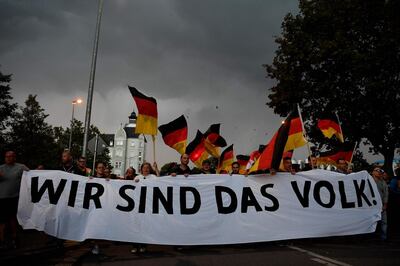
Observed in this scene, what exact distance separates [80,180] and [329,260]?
4906 millimetres

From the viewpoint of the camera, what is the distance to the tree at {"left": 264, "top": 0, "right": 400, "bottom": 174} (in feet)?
68.6

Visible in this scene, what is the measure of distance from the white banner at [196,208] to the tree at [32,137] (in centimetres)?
4038

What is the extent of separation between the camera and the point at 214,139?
48.6 ft

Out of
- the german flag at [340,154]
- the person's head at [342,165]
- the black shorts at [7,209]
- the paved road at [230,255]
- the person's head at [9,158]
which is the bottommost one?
the paved road at [230,255]

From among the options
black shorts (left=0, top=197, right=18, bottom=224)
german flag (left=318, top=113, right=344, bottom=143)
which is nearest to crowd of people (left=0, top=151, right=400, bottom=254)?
black shorts (left=0, top=197, right=18, bottom=224)

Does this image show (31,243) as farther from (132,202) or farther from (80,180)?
(132,202)

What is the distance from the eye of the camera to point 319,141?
80.8 feet

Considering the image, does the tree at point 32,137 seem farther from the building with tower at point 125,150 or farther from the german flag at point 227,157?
the building with tower at point 125,150

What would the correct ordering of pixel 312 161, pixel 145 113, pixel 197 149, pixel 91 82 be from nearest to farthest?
pixel 145 113
pixel 312 161
pixel 91 82
pixel 197 149

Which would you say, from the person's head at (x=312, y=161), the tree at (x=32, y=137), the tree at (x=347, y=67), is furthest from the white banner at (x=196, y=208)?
the tree at (x=32, y=137)

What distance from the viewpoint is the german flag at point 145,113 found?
28.7ft

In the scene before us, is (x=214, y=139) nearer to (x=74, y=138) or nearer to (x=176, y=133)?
(x=176, y=133)

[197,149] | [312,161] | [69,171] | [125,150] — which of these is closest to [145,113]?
[69,171]

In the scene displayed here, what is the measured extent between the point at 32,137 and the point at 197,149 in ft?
133
